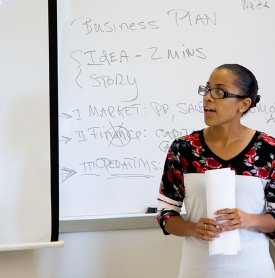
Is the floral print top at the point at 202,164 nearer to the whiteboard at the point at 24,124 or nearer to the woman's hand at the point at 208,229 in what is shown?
the woman's hand at the point at 208,229

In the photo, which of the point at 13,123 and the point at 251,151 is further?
the point at 13,123

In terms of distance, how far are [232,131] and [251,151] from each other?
0.08 metres

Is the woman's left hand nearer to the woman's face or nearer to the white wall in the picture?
the woman's face

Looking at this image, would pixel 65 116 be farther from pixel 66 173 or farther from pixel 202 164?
pixel 202 164

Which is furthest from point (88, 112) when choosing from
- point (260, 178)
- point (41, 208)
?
point (260, 178)

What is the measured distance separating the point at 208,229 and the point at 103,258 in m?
0.87

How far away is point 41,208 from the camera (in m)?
1.69

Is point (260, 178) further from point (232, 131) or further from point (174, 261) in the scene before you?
point (174, 261)

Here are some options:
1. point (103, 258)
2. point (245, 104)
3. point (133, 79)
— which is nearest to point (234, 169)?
point (245, 104)

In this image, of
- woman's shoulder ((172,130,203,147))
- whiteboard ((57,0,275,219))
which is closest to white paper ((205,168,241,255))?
woman's shoulder ((172,130,203,147))

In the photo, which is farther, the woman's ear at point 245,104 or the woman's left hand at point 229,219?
the woman's ear at point 245,104

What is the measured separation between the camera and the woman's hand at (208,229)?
1.11 m

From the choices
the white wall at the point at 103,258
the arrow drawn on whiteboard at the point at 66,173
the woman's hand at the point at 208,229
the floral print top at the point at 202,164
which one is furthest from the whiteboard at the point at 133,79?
the woman's hand at the point at 208,229

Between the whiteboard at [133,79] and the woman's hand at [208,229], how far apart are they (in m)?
0.75
